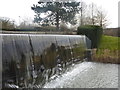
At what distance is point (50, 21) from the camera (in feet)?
75.6

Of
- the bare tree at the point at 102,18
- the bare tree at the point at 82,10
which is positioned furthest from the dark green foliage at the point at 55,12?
the bare tree at the point at 102,18

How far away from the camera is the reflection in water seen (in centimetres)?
496

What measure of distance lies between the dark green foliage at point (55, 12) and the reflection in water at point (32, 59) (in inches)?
507

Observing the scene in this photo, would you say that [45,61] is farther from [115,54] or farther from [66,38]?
[115,54]

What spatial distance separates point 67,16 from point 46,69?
1599cm

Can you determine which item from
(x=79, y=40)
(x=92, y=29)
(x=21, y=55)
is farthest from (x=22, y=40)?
(x=92, y=29)

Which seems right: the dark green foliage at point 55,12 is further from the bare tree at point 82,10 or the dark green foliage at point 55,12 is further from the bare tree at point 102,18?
the bare tree at point 102,18

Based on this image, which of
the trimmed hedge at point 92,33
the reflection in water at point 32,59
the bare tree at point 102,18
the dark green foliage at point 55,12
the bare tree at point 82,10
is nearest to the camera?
the reflection in water at point 32,59

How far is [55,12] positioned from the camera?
2255 centimetres

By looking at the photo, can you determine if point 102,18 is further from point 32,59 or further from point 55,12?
point 32,59

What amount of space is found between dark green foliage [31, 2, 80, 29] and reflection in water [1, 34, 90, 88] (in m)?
12.9

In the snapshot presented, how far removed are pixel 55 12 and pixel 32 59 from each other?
16717 mm

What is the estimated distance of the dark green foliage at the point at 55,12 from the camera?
874 inches

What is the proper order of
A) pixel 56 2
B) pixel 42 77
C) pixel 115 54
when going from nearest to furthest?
pixel 42 77 < pixel 115 54 < pixel 56 2
